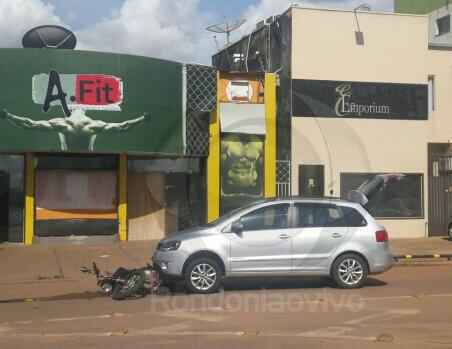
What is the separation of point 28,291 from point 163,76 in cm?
878

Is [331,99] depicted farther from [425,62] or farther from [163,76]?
[163,76]

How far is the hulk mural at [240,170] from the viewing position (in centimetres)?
2088

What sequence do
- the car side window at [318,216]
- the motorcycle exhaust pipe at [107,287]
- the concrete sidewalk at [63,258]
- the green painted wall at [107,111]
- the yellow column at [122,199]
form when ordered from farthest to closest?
1. the yellow column at [122,199]
2. the green painted wall at [107,111]
3. the concrete sidewalk at [63,258]
4. the car side window at [318,216]
5. the motorcycle exhaust pipe at [107,287]

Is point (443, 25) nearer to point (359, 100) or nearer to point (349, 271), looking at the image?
point (359, 100)

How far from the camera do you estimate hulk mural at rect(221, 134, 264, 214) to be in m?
20.9

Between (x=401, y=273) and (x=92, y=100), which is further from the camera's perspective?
(x=92, y=100)

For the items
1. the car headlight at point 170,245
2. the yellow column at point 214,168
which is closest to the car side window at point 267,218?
the car headlight at point 170,245

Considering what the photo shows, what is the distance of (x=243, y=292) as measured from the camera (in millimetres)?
11820

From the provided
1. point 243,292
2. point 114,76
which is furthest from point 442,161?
point 243,292

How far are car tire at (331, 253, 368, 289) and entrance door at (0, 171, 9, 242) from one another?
11.6 meters

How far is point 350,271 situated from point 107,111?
962 cm

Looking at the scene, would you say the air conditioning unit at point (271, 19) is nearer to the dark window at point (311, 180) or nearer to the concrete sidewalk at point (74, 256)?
the dark window at point (311, 180)

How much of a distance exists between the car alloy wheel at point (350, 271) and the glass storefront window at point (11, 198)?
1128cm

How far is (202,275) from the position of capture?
1144 centimetres
